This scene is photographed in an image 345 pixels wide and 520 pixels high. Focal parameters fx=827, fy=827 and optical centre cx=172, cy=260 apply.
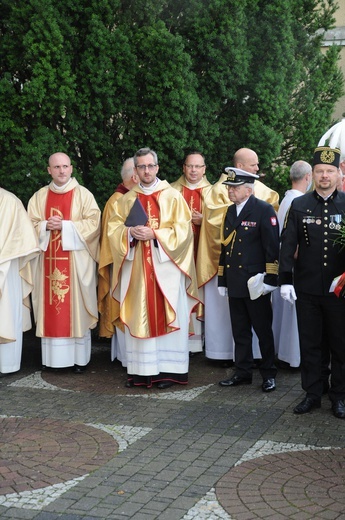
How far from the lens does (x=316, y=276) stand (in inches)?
261

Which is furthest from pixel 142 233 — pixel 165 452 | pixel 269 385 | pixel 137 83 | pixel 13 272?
pixel 137 83

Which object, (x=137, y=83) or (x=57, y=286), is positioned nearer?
(x=57, y=286)

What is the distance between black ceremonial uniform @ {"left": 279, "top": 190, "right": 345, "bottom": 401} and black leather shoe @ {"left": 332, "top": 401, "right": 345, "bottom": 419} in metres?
0.04

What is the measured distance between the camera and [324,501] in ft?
16.4

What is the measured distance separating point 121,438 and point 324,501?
175cm

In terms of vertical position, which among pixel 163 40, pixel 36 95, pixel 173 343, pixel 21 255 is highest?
pixel 163 40

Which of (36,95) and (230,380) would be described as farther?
(36,95)

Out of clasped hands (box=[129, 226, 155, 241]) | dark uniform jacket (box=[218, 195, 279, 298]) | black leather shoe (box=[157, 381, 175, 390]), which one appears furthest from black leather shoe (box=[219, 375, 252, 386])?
clasped hands (box=[129, 226, 155, 241])

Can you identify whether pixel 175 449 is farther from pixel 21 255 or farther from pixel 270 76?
pixel 270 76

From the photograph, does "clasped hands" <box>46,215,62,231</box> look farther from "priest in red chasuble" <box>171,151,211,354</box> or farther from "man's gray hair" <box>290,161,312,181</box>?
"man's gray hair" <box>290,161,312,181</box>

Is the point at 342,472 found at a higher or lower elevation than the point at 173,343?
lower

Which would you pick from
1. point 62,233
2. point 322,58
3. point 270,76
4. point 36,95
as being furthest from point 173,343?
point 322,58

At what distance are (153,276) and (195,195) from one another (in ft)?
5.22

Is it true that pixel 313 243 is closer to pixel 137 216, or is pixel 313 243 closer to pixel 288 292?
pixel 288 292
